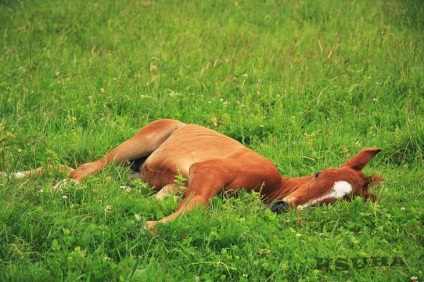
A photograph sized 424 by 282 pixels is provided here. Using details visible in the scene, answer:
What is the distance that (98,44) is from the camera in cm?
1016

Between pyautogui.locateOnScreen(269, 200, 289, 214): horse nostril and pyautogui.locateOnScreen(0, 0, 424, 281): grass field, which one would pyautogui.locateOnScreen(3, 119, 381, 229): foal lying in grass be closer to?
pyautogui.locateOnScreen(269, 200, 289, 214): horse nostril

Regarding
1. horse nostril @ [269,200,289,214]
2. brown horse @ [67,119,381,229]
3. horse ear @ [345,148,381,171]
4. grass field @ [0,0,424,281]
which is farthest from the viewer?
horse ear @ [345,148,381,171]

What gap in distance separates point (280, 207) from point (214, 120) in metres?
2.34

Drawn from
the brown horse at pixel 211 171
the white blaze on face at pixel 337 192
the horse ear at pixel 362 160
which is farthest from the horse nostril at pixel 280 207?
the horse ear at pixel 362 160

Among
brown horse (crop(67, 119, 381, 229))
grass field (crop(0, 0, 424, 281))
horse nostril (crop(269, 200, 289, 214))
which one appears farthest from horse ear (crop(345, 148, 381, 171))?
horse nostril (crop(269, 200, 289, 214))

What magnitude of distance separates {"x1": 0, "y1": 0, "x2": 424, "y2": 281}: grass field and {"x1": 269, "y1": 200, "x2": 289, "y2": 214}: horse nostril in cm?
8

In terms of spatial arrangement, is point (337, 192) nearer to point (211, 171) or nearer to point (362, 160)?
point (362, 160)

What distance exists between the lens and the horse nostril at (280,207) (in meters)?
5.60

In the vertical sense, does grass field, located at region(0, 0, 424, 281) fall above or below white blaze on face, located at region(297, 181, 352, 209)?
below

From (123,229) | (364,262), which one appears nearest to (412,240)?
(364,262)

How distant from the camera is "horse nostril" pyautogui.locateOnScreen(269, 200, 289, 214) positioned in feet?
18.4

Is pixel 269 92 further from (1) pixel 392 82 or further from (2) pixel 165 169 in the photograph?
(2) pixel 165 169

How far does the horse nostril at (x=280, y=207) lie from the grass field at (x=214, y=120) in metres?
0.08

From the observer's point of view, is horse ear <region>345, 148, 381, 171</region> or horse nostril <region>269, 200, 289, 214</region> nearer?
horse nostril <region>269, 200, 289, 214</region>
